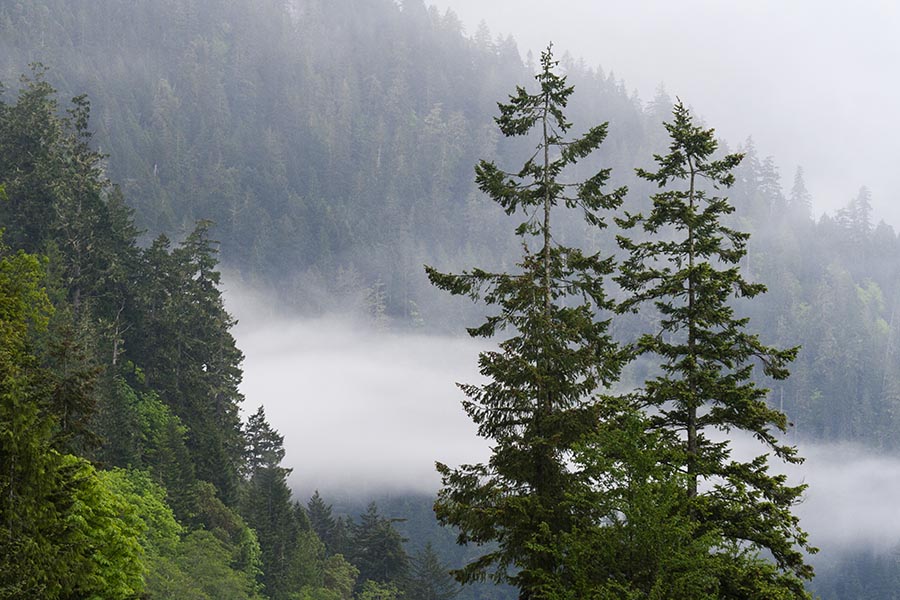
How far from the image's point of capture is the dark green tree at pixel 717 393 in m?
17.0

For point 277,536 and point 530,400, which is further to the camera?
point 277,536

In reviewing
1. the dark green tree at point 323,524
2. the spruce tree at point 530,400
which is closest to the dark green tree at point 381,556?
the dark green tree at point 323,524

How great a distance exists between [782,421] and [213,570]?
113ft

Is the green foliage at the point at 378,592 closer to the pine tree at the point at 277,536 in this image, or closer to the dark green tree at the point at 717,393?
the pine tree at the point at 277,536

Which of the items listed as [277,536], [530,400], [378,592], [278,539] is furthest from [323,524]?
[530,400]

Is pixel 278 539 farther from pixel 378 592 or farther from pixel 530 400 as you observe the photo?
pixel 530 400

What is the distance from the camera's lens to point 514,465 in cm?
1864

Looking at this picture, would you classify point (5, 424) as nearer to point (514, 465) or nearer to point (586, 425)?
point (514, 465)

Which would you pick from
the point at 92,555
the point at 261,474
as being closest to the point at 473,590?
the point at 261,474

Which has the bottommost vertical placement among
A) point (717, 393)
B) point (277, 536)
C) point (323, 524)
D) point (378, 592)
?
point (378, 592)

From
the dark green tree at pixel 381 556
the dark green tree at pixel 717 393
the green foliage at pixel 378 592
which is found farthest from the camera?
the dark green tree at pixel 381 556

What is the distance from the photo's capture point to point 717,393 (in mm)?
18562

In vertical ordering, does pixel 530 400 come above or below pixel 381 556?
below

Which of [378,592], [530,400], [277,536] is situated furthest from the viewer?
[378,592]
